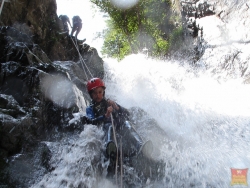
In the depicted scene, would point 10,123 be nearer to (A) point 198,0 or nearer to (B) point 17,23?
(B) point 17,23

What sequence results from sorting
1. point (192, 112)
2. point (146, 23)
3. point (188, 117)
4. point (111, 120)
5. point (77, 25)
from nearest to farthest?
1. point (111, 120)
2. point (188, 117)
3. point (192, 112)
4. point (77, 25)
5. point (146, 23)

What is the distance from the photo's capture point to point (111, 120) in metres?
4.60

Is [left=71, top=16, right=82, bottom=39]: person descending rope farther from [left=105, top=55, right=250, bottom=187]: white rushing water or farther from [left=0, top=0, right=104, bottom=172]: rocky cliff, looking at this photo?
[left=0, top=0, right=104, bottom=172]: rocky cliff

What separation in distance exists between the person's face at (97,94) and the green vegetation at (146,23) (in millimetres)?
14765

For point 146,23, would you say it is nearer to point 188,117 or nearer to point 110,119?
point 188,117

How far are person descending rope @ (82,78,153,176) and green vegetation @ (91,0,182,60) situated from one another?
14816mm

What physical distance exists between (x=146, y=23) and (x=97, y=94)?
17.3m

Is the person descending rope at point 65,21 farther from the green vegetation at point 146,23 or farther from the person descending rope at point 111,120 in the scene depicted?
the person descending rope at point 111,120

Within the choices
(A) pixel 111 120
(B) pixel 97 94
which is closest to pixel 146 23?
(B) pixel 97 94

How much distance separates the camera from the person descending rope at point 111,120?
4.45 metres

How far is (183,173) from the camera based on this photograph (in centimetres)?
450

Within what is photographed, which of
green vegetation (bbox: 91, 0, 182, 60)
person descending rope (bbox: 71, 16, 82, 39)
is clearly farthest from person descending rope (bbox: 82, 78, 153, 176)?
green vegetation (bbox: 91, 0, 182, 60)

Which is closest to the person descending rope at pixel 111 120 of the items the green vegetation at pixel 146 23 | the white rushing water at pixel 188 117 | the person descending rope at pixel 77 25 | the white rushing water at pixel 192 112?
the white rushing water at pixel 188 117

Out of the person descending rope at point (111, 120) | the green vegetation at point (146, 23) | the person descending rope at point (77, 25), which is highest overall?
the green vegetation at point (146, 23)
